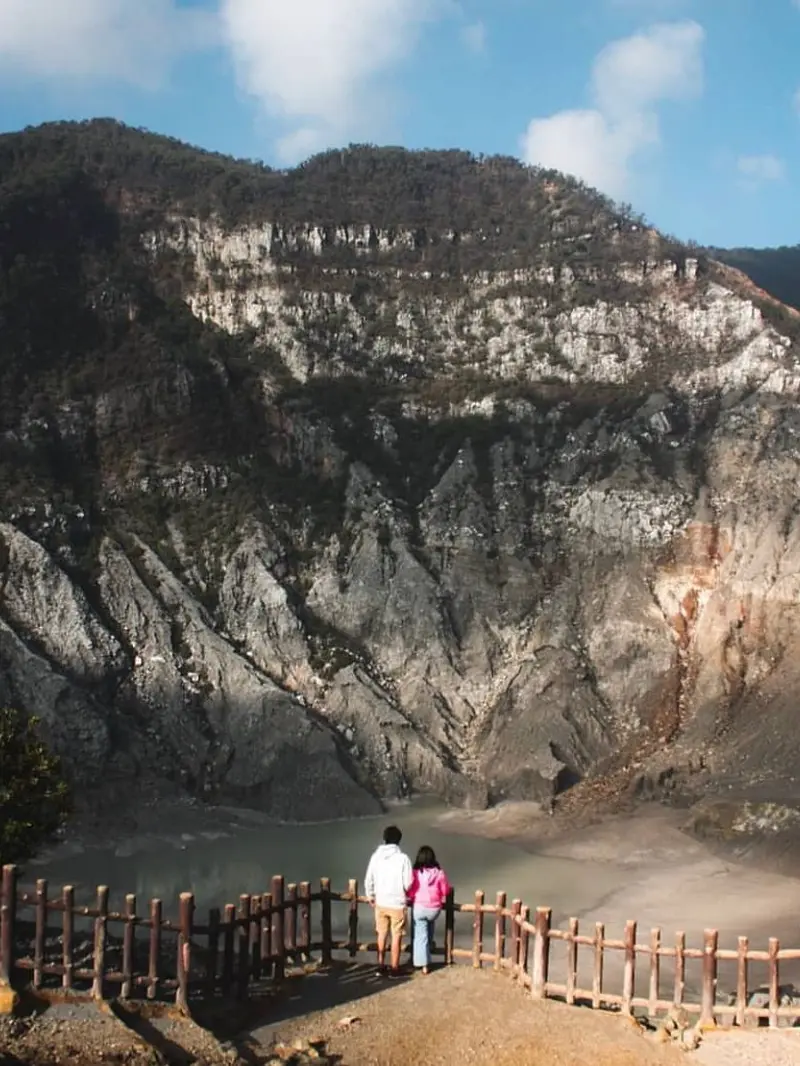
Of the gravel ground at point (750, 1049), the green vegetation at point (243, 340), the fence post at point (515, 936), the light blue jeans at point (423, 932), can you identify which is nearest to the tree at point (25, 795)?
the light blue jeans at point (423, 932)

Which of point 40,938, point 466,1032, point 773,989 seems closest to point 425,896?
point 466,1032

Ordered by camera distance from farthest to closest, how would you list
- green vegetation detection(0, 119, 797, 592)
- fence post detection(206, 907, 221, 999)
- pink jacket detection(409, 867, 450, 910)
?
green vegetation detection(0, 119, 797, 592), pink jacket detection(409, 867, 450, 910), fence post detection(206, 907, 221, 999)

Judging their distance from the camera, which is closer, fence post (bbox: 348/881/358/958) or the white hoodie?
the white hoodie

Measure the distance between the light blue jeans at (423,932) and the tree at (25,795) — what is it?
8.34 meters

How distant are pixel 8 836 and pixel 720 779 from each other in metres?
25.9

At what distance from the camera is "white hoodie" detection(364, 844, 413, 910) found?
1412 centimetres

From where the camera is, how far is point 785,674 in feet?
139

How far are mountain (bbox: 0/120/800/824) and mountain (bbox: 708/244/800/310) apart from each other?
41.1m

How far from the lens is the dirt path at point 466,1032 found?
12.4m

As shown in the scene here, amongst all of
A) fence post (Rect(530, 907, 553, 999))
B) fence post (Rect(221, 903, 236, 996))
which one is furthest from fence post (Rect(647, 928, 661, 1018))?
fence post (Rect(221, 903, 236, 996))

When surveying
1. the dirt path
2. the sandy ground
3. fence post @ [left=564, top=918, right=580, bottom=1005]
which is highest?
fence post @ [left=564, top=918, right=580, bottom=1005]

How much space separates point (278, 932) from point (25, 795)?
7.32 metres

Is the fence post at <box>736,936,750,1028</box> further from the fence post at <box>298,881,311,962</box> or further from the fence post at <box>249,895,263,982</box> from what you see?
the fence post at <box>249,895,263,982</box>

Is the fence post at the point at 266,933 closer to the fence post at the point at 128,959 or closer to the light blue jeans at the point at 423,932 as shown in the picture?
the light blue jeans at the point at 423,932
